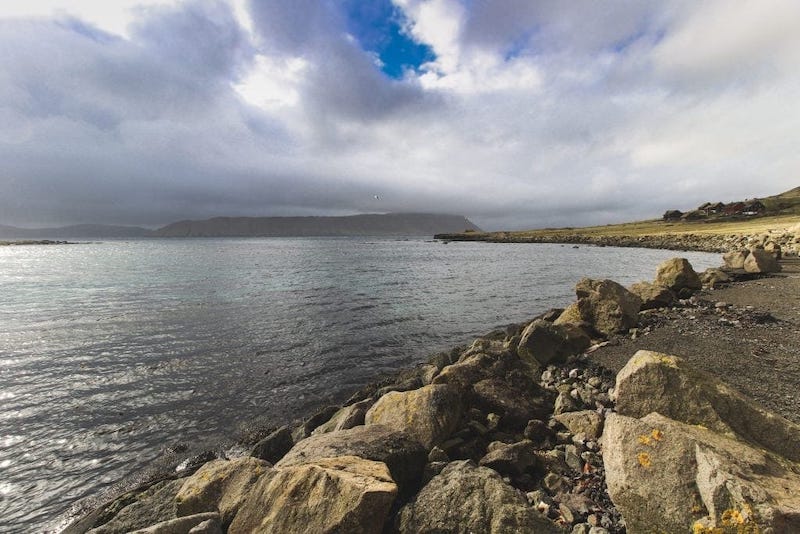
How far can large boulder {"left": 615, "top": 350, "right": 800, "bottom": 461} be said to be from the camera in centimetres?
555

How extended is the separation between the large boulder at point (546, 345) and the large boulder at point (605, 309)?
2314 millimetres

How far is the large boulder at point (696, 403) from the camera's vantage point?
5.55 m

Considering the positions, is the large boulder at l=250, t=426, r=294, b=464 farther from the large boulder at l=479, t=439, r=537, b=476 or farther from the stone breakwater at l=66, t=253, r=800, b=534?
the large boulder at l=479, t=439, r=537, b=476

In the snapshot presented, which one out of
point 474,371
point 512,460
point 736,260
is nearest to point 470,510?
point 512,460

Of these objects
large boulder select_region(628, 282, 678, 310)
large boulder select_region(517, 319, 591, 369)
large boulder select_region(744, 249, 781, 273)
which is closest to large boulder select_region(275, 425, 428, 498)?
large boulder select_region(517, 319, 591, 369)

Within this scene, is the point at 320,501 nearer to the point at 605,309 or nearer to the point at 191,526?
the point at 191,526

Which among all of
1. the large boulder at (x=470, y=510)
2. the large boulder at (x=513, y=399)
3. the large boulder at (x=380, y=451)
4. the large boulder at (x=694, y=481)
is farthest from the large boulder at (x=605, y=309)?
the large boulder at (x=470, y=510)

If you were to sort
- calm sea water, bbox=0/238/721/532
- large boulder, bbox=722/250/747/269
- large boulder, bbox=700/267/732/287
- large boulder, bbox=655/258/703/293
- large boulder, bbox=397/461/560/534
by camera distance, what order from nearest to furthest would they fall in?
large boulder, bbox=397/461/560/534 → calm sea water, bbox=0/238/721/532 → large boulder, bbox=655/258/703/293 → large boulder, bbox=700/267/732/287 → large boulder, bbox=722/250/747/269

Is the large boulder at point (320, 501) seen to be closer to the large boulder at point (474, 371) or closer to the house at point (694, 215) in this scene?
the large boulder at point (474, 371)

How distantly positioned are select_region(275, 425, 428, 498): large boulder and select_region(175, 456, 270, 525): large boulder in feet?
2.06

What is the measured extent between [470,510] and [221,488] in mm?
4518

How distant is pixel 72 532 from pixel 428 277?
4122 cm

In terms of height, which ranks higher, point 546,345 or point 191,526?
point 546,345

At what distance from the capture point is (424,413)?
788 centimetres
